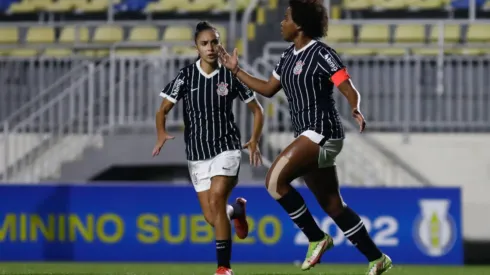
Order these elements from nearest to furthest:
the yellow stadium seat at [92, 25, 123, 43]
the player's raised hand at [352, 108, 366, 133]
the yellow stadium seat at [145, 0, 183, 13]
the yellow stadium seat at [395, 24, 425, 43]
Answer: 1. the player's raised hand at [352, 108, 366, 133]
2. the yellow stadium seat at [395, 24, 425, 43]
3. the yellow stadium seat at [92, 25, 123, 43]
4. the yellow stadium seat at [145, 0, 183, 13]

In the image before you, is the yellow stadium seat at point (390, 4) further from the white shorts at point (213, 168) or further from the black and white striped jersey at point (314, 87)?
the black and white striped jersey at point (314, 87)

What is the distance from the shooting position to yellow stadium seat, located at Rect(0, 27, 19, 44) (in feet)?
67.1

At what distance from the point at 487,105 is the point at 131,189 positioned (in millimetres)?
5724

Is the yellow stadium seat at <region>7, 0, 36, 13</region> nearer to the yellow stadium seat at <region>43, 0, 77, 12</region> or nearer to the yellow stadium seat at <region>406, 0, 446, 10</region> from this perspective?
the yellow stadium seat at <region>43, 0, 77, 12</region>

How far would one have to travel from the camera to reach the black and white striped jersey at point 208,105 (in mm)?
9438

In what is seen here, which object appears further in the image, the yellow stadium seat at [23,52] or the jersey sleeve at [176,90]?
the yellow stadium seat at [23,52]

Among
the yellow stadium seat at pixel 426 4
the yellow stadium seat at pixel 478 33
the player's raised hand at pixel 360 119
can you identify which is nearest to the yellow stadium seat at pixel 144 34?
the yellow stadium seat at pixel 426 4

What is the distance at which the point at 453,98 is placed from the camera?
17391 mm

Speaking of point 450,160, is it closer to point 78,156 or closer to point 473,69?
point 473,69

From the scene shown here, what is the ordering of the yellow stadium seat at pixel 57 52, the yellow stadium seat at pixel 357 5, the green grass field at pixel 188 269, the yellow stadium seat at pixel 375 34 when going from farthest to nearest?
the yellow stadium seat at pixel 57 52 < the yellow stadium seat at pixel 357 5 < the yellow stadium seat at pixel 375 34 < the green grass field at pixel 188 269

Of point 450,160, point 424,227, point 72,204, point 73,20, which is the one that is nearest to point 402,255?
point 424,227

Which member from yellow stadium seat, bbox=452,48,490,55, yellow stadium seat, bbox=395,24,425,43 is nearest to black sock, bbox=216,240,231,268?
yellow stadium seat, bbox=452,48,490,55

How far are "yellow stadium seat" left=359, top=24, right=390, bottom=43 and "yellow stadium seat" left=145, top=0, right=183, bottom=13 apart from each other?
12.3 feet

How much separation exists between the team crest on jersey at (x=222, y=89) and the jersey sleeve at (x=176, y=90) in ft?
0.98
